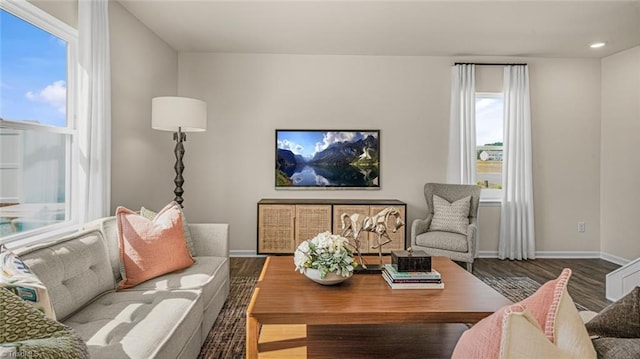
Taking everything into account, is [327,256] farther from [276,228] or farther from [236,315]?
[276,228]

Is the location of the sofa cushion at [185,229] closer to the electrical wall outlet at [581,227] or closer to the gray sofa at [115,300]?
the gray sofa at [115,300]

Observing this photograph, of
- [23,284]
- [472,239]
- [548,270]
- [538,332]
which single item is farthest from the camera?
[548,270]

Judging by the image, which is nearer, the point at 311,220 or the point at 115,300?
the point at 115,300

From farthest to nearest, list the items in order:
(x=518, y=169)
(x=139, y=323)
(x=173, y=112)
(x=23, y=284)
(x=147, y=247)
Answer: (x=518, y=169) → (x=173, y=112) → (x=147, y=247) → (x=139, y=323) → (x=23, y=284)

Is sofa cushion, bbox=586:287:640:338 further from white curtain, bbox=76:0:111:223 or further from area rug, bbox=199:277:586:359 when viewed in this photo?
white curtain, bbox=76:0:111:223

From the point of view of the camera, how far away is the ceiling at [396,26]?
3.16 m

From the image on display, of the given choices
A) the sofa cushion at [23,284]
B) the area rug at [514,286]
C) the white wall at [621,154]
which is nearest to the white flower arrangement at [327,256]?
the sofa cushion at [23,284]

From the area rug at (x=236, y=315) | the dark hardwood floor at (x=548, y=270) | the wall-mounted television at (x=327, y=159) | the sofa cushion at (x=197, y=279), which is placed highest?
the wall-mounted television at (x=327, y=159)

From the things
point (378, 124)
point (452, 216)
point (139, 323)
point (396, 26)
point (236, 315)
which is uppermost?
point (396, 26)

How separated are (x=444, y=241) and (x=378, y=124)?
1.73 m

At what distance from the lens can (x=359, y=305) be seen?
177cm

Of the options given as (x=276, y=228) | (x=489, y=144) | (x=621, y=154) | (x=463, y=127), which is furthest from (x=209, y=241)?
(x=621, y=154)

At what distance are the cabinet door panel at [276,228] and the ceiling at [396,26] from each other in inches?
76.5

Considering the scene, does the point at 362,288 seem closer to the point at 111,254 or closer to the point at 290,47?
the point at 111,254
